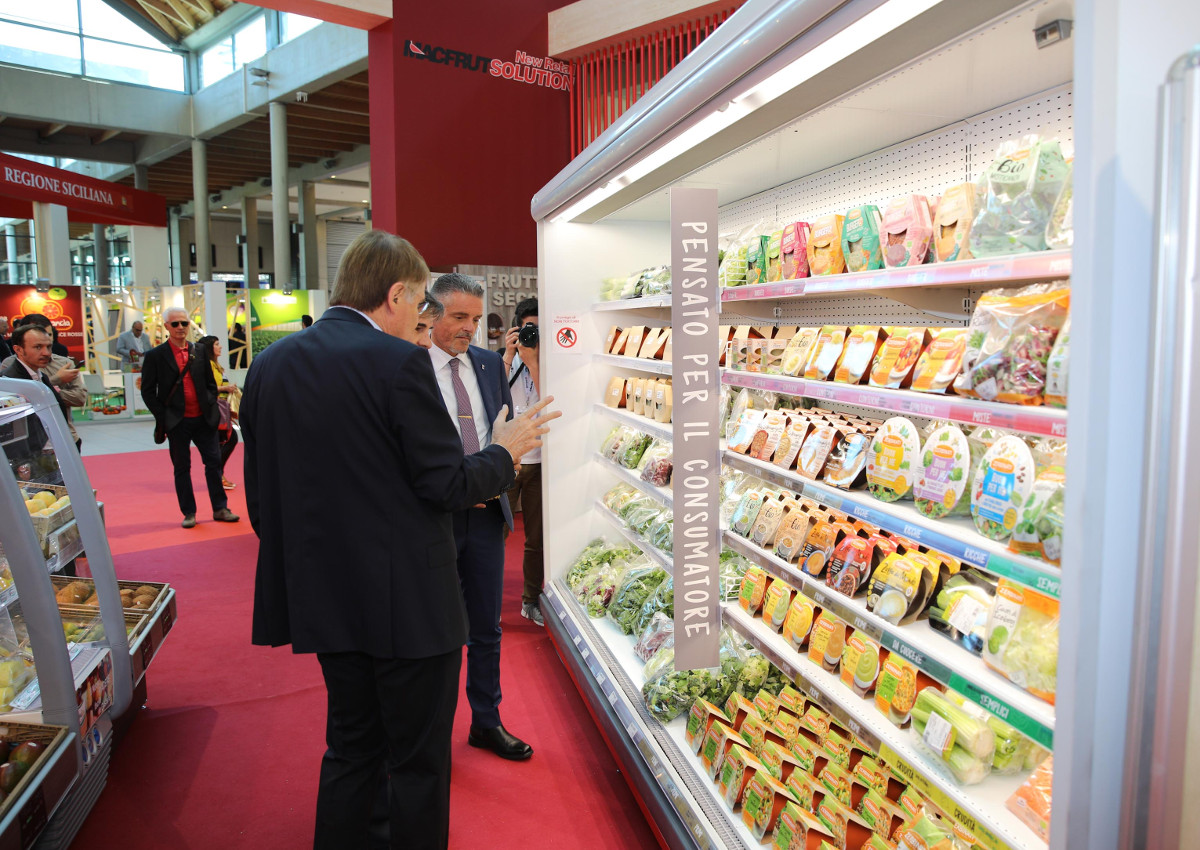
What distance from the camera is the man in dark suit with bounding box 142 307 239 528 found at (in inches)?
255

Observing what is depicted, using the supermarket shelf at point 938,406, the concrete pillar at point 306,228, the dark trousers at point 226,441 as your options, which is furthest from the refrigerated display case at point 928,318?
the concrete pillar at point 306,228

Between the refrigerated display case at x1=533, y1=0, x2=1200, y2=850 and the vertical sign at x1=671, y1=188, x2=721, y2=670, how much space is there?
51mm

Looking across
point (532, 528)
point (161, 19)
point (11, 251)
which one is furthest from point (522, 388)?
point (11, 251)

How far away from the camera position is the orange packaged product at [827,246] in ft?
7.28

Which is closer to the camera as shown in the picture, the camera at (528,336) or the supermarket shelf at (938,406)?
the supermarket shelf at (938,406)

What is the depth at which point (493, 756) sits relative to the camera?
125 inches

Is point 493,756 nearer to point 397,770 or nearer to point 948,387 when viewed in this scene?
point 397,770

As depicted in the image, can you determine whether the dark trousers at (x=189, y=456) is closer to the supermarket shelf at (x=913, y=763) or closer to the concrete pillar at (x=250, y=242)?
the supermarket shelf at (x=913, y=763)

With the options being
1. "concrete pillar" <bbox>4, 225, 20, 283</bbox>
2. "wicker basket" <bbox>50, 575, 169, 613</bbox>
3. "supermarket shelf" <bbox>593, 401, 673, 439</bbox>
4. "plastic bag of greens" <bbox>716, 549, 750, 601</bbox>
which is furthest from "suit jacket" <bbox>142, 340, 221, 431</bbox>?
"concrete pillar" <bbox>4, 225, 20, 283</bbox>

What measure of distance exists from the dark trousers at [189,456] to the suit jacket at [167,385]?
0.09 meters

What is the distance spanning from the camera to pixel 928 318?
2414 mm

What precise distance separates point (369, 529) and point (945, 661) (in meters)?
1.34

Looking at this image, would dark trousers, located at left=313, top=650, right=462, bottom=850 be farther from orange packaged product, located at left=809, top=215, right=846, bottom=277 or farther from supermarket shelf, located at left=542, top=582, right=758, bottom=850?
orange packaged product, located at left=809, top=215, right=846, bottom=277

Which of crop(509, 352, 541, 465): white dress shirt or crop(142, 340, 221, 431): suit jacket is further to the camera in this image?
crop(142, 340, 221, 431): suit jacket
